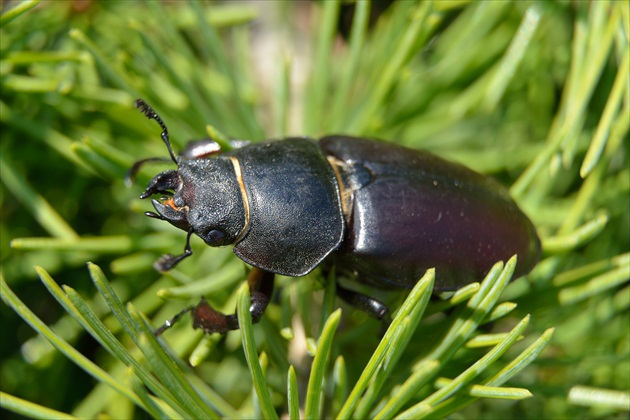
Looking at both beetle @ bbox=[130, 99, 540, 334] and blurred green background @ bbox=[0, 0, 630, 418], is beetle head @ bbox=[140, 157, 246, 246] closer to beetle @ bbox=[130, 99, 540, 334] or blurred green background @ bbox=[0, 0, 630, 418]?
beetle @ bbox=[130, 99, 540, 334]

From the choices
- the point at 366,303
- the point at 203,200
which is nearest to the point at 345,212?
the point at 366,303

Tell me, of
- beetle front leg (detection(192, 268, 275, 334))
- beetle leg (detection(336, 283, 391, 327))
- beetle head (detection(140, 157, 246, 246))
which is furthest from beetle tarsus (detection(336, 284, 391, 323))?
beetle head (detection(140, 157, 246, 246))

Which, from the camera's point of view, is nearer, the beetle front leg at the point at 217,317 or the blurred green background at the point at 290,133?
the beetle front leg at the point at 217,317

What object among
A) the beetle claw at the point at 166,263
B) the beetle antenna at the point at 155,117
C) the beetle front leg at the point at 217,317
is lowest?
the beetle front leg at the point at 217,317

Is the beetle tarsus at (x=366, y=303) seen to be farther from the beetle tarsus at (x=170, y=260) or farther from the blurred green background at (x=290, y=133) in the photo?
the beetle tarsus at (x=170, y=260)

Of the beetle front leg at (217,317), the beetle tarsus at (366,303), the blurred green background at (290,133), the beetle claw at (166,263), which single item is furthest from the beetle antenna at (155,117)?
the beetle tarsus at (366,303)

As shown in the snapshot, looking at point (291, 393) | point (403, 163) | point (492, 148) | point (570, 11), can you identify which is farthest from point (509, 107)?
point (291, 393)
